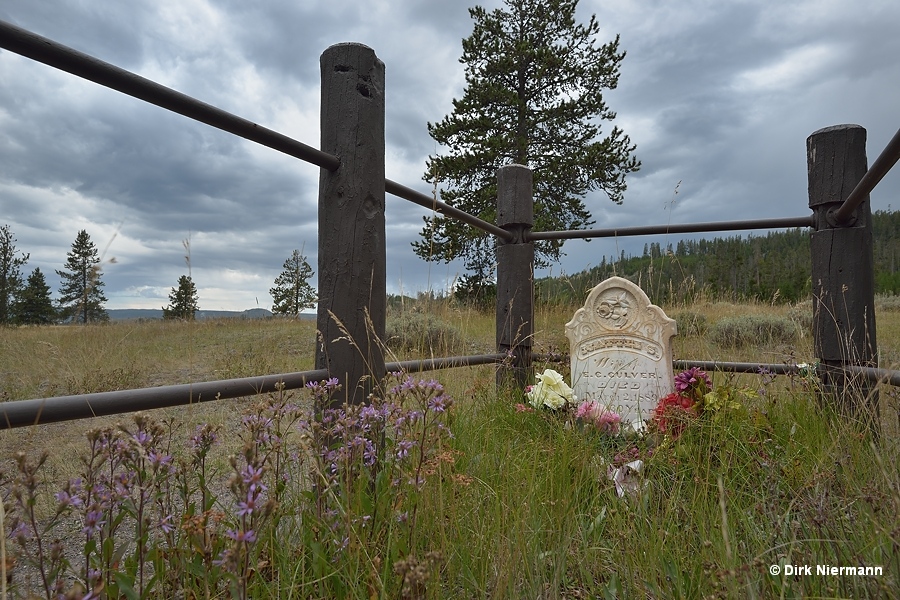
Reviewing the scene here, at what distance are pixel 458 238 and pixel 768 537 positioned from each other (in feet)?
41.0

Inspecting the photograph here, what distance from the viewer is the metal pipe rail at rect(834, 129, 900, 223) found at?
62.3 inches

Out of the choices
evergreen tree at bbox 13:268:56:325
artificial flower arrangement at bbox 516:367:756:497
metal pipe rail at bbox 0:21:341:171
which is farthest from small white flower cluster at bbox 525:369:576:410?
evergreen tree at bbox 13:268:56:325

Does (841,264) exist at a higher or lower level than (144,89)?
lower

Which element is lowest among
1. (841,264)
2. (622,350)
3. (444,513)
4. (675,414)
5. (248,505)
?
(444,513)

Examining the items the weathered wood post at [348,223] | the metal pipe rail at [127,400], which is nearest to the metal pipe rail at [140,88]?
the weathered wood post at [348,223]

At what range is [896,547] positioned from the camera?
1.08 metres

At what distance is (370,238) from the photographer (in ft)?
5.81

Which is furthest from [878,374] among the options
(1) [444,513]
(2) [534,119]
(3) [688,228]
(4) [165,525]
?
(2) [534,119]

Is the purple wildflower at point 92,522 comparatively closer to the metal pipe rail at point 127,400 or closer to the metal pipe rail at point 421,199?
the metal pipe rail at point 127,400

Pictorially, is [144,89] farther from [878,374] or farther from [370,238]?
[878,374]

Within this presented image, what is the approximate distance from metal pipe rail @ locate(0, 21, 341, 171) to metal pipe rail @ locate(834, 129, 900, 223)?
1768mm

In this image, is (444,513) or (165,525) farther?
(444,513)

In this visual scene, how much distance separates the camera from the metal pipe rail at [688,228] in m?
2.82

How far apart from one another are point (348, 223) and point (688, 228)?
2280 mm
